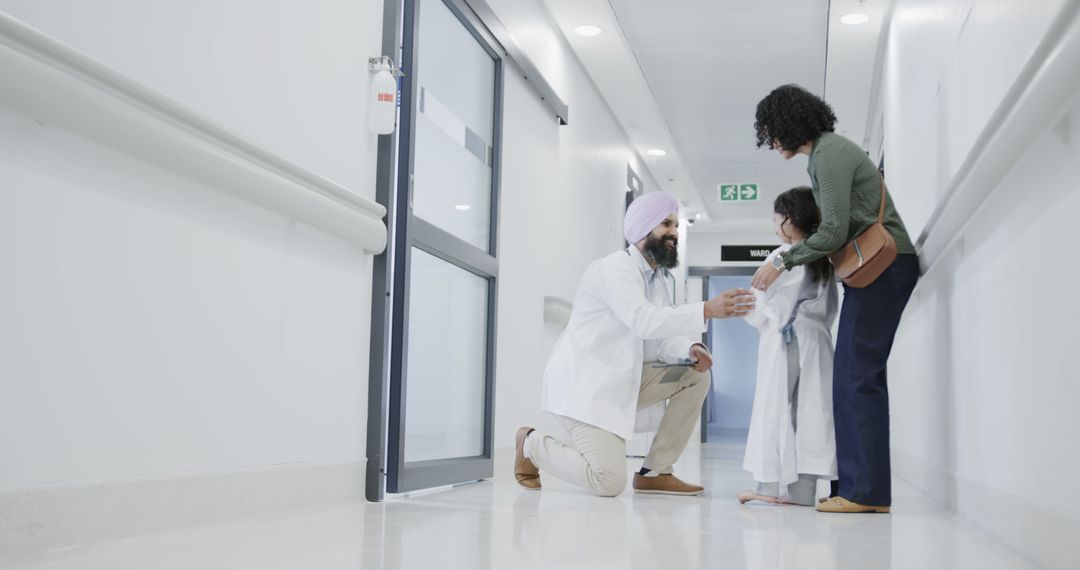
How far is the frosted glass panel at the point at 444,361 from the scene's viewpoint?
4.12m

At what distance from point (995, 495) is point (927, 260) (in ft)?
3.78

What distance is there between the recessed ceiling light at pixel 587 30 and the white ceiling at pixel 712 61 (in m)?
0.05

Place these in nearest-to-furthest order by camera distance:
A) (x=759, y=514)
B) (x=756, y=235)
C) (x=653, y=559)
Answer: (x=653, y=559)
(x=759, y=514)
(x=756, y=235)

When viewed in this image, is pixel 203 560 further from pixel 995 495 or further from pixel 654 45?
pixel 654 45

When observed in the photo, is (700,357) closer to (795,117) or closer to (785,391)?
(785,391)

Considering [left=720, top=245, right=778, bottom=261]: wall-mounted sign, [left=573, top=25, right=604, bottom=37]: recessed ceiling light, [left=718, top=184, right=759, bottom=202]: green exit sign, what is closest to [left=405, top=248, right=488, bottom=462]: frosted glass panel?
[left=573, top=25, right=604, bottom=37]: recessed ceiling light

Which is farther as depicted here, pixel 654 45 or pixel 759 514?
pixel 654 45

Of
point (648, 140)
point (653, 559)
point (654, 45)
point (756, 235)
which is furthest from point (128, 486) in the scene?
point (756, 235)

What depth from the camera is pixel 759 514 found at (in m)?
3.09

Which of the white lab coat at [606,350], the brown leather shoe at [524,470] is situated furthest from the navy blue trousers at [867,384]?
the brown leather shoe at [524,470]

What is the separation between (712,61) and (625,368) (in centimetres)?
409

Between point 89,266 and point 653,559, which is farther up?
point 89,266

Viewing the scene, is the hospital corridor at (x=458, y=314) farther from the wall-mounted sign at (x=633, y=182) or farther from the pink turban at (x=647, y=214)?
the wall-mounted sign at (x=633, y=182)

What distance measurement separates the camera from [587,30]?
21.0ft
